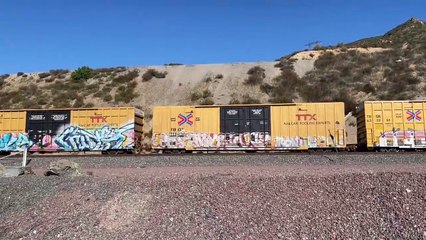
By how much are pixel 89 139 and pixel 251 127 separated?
38.3 ft

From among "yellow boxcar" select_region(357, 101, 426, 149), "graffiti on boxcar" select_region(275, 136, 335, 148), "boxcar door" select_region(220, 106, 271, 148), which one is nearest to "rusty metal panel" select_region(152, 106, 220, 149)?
"boxcar door" select_region(220, 106, 271, 148)

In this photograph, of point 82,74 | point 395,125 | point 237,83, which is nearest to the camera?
point 395,125

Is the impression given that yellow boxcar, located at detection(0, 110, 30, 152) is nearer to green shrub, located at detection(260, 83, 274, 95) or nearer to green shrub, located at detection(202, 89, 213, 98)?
green shrub, located at detection(202, 89, 213, 98)

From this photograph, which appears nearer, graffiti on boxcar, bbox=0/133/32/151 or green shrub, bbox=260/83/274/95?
graffiti on boxcar, bbox=0/133/32/151

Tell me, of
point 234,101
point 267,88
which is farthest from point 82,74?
point 267,88

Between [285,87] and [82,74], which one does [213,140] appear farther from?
[82,74]

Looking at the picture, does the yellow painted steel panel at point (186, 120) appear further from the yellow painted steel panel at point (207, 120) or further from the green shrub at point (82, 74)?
the green shrub at point (82, 74)

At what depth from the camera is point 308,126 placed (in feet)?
86.2

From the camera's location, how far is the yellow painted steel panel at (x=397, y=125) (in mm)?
25328

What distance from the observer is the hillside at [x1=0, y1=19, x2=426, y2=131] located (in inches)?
1692

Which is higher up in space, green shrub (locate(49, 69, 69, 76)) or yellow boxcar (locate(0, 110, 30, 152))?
green shrub (locate(49, 69, 69, 76))

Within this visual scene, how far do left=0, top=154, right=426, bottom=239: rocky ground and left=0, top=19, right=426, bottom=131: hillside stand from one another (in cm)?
3282

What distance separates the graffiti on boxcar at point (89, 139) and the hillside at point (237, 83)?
13.4 metres

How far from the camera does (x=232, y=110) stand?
27188 millimetres
